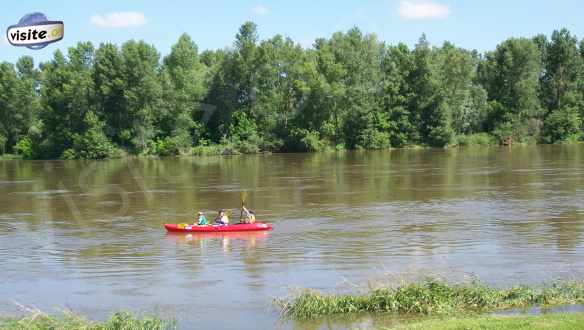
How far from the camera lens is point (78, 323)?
44.5ft

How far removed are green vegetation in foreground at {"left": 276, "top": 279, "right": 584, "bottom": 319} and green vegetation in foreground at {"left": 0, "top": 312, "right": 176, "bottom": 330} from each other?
3.01 meters

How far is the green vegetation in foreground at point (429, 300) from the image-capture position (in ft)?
47.1

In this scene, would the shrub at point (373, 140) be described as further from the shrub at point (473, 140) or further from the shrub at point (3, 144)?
the shrub at point (3, 144)

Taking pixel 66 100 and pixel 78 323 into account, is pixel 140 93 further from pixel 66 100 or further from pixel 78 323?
pixel 78 323

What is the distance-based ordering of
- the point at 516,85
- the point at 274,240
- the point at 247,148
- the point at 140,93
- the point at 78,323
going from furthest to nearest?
the point at 516,85, the point at 247,148, the point at 140,93, the point at 274,240, the point at 78,323

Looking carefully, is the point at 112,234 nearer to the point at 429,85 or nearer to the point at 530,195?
the point at 530,195

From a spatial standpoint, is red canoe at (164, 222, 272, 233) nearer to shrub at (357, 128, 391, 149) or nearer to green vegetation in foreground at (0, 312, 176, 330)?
green vegetation in foreground at (0, 312, 176, 330)

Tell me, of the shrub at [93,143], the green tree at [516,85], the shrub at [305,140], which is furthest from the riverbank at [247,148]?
the green tree at [516,85]

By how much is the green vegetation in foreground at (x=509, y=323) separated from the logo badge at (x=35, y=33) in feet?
47.9

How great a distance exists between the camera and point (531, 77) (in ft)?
298

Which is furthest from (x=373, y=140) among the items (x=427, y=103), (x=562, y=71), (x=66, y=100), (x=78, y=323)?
(x=78, y=323)

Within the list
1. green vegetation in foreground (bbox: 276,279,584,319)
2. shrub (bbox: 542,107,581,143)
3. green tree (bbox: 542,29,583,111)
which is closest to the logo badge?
green vegetation in foreground (bbox: 276,279,584,319)

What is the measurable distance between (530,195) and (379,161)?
95.0 feet

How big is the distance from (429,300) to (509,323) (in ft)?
8.46
